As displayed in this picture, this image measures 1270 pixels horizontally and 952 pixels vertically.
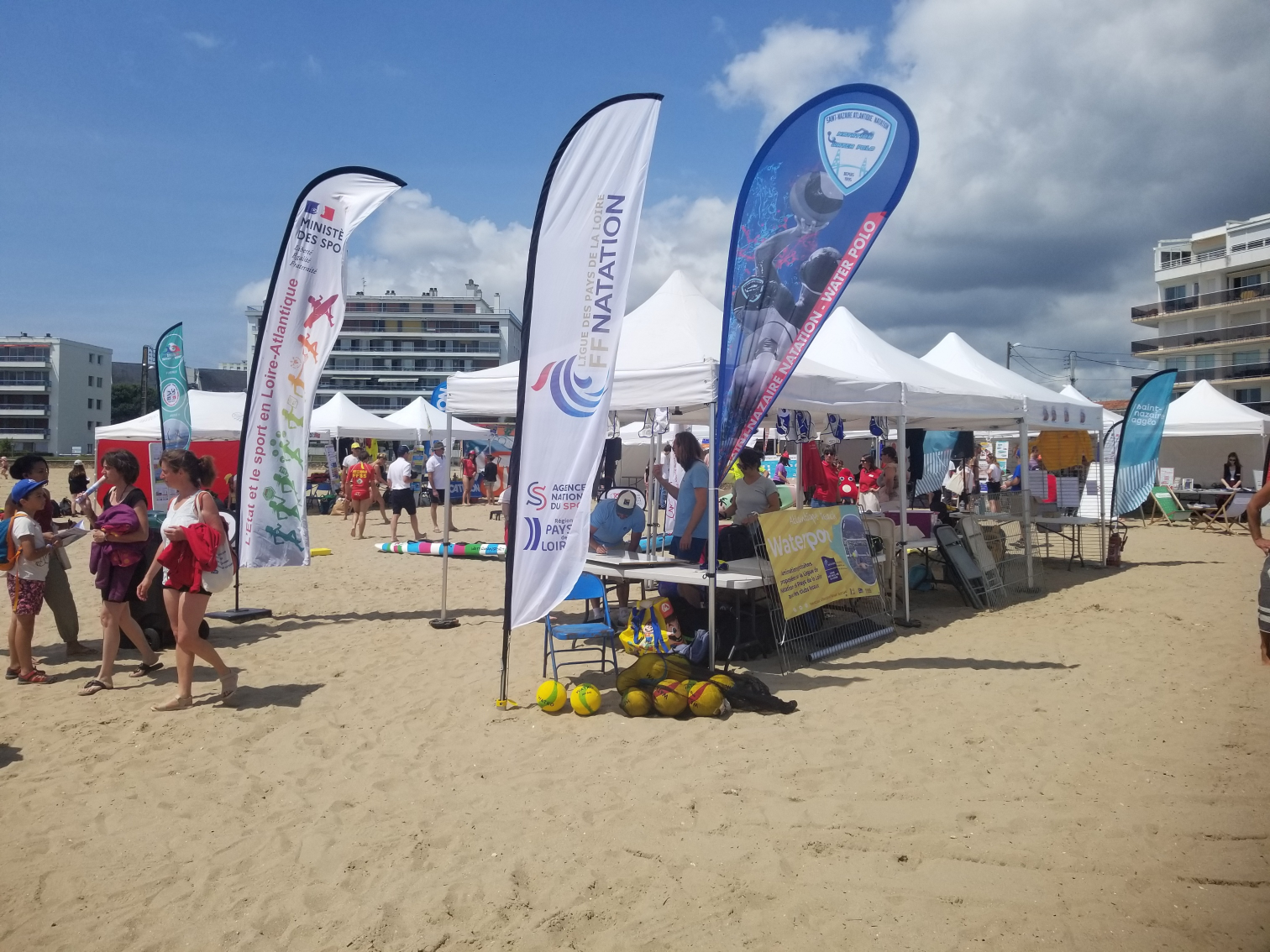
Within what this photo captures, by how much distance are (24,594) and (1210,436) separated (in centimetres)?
2417

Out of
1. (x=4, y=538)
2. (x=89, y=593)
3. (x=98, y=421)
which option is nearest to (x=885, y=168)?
(x=4, y=538)

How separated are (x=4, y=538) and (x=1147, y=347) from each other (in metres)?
64.9

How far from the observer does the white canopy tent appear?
64.8 ft

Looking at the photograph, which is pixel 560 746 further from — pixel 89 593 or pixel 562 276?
pixel 89 593

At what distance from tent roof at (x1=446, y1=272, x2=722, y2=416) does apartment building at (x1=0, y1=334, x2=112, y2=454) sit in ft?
311

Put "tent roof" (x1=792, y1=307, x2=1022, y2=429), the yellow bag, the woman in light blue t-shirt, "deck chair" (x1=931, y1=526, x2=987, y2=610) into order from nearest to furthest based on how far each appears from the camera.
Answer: the yellow bag
the woman in light blue t-shirt
"tent roof" (x1=792, y1=307, x2=1022, y2=429)
"deck chair" (x1=931, y1=526, x2=987, y2=610)

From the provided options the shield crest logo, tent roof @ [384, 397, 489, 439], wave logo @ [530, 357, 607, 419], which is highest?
the shield crest logo

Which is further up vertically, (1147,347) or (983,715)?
(1147,347)

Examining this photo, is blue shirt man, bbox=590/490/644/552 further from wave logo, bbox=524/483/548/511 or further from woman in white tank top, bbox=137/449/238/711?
woman in white tank top, bbox=137/449/238/711

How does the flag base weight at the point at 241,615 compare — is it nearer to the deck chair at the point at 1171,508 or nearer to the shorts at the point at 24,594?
the shorts at the point at 24,594

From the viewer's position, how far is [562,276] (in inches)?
195

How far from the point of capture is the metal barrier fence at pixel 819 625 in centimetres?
633

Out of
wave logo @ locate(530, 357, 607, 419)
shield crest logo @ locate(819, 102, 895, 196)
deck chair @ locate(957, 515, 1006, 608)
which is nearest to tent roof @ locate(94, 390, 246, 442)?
deck chair @ locate(957, 515, 1006, 608)

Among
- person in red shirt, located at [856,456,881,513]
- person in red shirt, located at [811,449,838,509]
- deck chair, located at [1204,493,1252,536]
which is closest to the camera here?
person in red shirt, located at [811,449,838,509]
